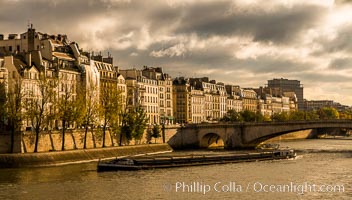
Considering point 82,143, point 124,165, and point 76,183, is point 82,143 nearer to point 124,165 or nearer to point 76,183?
point 124,165

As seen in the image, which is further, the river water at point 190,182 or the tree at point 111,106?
the tree at point 111,106

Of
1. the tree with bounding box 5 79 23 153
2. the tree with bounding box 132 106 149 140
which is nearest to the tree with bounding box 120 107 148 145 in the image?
the tree with bounding box 132 106 149 140

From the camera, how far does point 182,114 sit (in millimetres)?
139500

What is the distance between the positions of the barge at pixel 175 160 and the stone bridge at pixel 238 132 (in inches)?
721

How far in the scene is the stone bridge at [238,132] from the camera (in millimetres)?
97000

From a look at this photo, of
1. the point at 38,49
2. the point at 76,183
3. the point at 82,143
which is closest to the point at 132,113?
the point at 82,143

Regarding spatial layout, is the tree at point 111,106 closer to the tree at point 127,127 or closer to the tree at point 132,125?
the tree at point 127,127

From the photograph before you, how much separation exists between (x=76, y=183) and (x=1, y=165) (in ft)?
50.3

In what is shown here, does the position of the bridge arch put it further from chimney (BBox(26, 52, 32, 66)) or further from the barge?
chimney (BBox(26, 52, 32, 66))

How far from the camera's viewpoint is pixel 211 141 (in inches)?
4365

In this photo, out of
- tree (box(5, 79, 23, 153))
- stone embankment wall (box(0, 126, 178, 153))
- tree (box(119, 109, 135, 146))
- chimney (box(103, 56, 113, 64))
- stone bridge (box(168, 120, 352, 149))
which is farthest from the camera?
chimney (box(103, 56, 113, 64))

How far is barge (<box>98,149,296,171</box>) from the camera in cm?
6406

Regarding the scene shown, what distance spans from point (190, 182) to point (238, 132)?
49777 millimetres

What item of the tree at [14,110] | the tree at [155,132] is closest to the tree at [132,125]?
the tree at [155,132]
